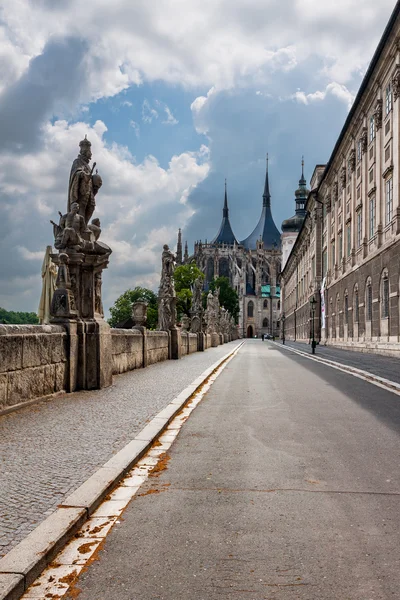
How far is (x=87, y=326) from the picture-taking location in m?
10.5

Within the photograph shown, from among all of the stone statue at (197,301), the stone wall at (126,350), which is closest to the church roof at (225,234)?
the stone statue at (197,301)

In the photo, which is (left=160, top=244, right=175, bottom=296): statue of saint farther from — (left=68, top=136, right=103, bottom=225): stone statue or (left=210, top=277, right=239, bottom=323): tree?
(left=210, top=277, right=239, bottom=323): tree

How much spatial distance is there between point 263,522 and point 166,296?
2024 cm

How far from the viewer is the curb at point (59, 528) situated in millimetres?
2760

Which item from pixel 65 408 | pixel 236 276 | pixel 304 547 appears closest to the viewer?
pixel 304 547

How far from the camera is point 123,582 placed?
114 inches

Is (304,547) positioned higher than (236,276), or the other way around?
(236,276)

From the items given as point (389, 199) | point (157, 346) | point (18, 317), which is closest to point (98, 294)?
point (157, 346)

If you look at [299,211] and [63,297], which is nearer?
[63,297]

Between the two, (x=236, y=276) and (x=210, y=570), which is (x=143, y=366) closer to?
(x=210, y=570)

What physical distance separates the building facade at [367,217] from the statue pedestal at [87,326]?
689 inches

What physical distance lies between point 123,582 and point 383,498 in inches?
89.3

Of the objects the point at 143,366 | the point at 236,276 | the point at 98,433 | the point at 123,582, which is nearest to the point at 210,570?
the point at 123,582

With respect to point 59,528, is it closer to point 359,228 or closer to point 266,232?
point 359,228
